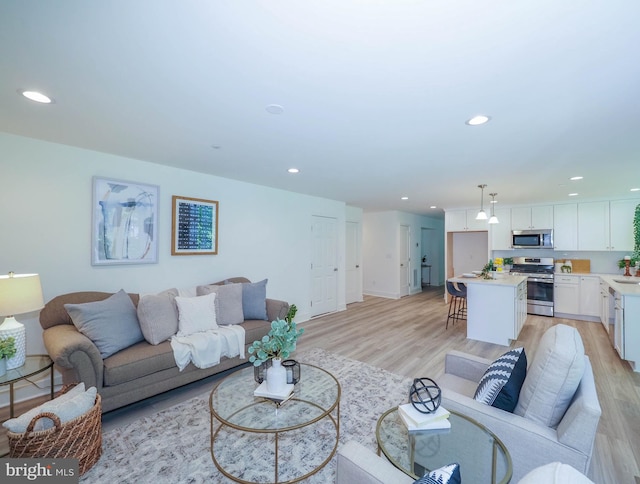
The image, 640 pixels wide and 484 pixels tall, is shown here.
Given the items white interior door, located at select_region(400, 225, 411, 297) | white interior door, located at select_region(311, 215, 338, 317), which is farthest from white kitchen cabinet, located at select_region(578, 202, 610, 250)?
white interior door, located at select_region(311, 215, 338, 317)

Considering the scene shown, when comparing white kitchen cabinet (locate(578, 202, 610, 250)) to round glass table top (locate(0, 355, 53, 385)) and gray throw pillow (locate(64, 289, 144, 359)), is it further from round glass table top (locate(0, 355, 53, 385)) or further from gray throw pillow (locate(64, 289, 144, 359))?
round glass table top (locate(0, 355, 53, 385))

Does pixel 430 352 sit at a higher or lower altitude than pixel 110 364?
lower

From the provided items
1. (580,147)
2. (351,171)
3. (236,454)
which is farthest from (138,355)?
(580,147)

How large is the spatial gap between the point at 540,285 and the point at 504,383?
5.59 metres

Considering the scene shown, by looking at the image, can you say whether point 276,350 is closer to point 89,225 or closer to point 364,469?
point 364,469

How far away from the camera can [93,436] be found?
6.16 feet

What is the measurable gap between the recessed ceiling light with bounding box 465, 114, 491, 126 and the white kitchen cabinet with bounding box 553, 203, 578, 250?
17.2 ft

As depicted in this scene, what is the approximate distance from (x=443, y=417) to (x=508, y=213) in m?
6.48

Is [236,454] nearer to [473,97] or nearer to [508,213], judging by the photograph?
[473,97]

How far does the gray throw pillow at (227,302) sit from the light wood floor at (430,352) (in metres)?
0.64

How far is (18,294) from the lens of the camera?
204 cm

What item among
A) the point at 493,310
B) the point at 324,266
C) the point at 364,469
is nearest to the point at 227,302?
the point at 364,469

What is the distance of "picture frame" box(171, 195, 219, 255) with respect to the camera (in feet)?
12.1

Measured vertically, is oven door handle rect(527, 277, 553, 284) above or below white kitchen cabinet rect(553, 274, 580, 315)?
above
